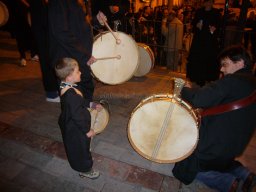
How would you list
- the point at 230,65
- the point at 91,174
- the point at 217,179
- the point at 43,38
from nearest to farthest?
the point at 230,65 < the point at 217,179 < the point at 91,174 < the point at 43,38

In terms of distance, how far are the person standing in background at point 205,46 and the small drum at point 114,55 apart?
185cm

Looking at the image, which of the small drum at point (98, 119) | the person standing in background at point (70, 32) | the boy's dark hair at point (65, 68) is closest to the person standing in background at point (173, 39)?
the person standing in background at point (70, 32)

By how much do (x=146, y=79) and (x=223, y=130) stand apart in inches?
114

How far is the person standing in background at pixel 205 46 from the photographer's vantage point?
4.65 metres

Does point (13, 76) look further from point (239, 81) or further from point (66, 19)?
point (239, 81)

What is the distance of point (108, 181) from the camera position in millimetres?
2910

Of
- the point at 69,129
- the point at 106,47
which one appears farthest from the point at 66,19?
the point at 69,129

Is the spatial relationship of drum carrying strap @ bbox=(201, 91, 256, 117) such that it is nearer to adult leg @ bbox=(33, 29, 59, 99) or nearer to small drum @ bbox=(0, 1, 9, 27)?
adult leg @ bbox=(33, 29, 59, 99)

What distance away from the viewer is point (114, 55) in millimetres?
3449

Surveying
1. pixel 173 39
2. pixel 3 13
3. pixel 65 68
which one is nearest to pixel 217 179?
pixel 65 68

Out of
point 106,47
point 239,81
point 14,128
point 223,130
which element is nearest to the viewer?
point 239,81

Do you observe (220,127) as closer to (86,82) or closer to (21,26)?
(86,82)

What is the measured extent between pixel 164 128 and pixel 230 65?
855mm

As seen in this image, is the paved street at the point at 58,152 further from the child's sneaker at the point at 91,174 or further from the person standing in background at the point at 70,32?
the person standing in background at the point at 70,32
